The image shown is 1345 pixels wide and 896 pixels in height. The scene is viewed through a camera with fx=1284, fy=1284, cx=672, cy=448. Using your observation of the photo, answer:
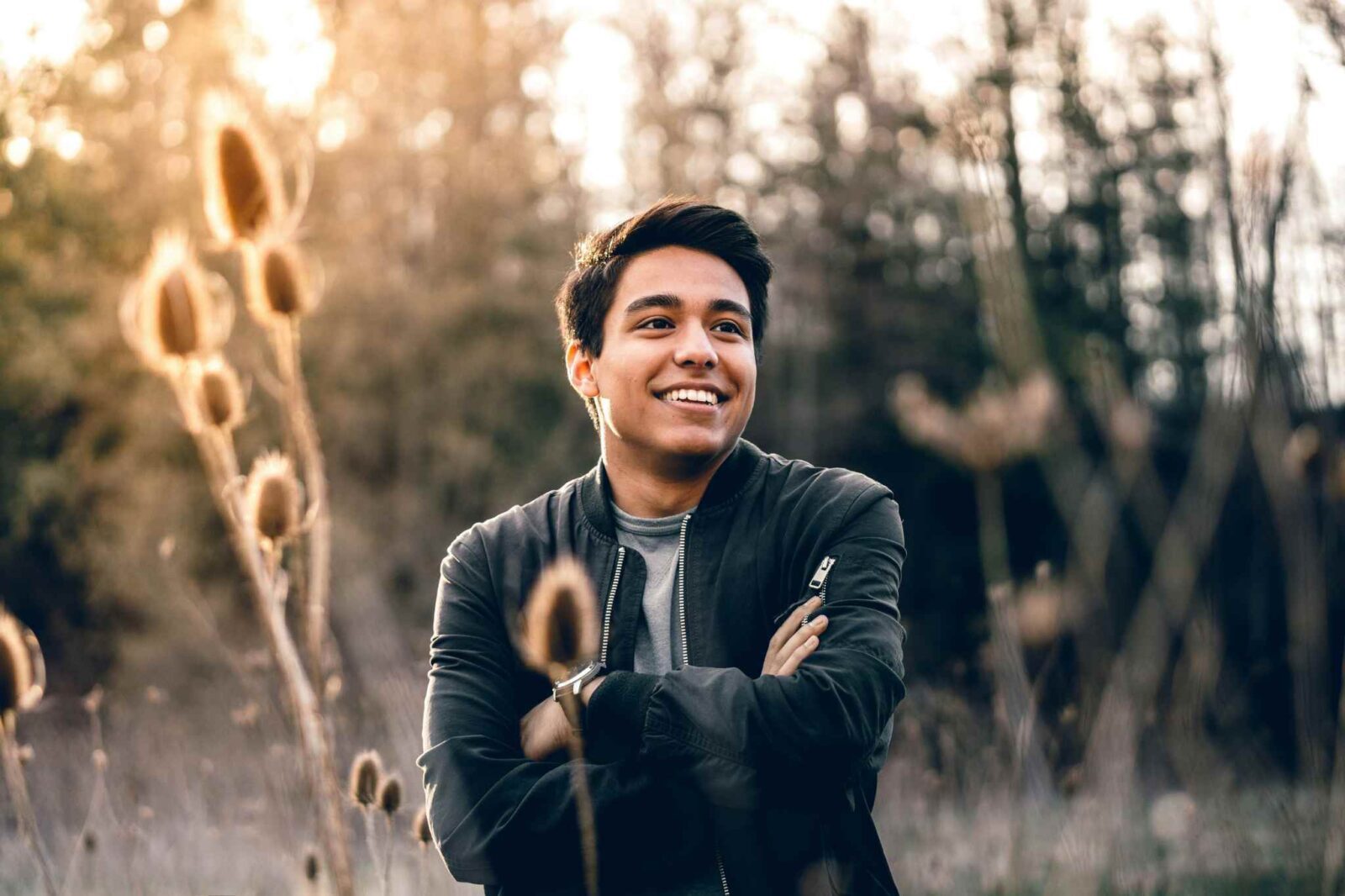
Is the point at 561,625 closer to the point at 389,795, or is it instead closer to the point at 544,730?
the point at 544,730

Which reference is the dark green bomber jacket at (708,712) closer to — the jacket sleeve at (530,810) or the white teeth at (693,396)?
the jacket sleeve at (530,810)

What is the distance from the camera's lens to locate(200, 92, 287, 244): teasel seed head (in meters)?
1.81

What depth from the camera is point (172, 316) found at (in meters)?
1.80

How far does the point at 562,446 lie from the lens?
14.5 meters

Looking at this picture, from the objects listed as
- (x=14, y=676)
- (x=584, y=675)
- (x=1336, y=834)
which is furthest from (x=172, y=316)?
(x=1336, y=834)

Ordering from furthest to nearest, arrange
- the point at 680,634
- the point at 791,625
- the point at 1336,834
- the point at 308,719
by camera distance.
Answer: the point at 1336,834 → the point at 680,634 → the point at 791,625 → the point at 308,719

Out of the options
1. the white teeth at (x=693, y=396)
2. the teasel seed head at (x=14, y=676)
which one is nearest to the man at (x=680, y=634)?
the white teeth at (x=693, y=396)

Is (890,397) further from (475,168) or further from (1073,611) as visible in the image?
(1073,611)

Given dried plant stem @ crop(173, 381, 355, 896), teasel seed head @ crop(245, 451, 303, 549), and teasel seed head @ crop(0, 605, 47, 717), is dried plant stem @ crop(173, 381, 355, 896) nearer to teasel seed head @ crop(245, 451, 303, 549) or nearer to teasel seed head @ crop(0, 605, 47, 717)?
teasel seed head @ crop(245, 451, 303, 549)

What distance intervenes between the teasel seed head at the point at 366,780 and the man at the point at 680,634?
111 mm

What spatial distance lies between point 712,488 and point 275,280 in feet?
4.02

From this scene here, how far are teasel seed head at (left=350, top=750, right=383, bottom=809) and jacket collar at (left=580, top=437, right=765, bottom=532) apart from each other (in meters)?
0.69

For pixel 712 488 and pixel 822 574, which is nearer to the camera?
pixel 822 574

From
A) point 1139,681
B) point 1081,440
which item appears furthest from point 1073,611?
point 1081,440
